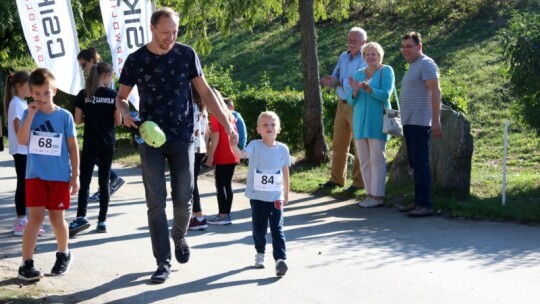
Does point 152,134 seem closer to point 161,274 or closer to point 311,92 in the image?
point 161,274

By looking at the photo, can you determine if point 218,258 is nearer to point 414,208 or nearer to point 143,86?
point 143,86

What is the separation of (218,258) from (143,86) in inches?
76.1

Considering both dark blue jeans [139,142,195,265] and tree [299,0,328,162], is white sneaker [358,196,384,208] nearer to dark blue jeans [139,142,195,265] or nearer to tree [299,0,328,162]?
tree [299,0,328,162]

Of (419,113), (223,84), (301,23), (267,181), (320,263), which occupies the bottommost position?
(320,263)

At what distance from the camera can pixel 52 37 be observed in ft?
45.4

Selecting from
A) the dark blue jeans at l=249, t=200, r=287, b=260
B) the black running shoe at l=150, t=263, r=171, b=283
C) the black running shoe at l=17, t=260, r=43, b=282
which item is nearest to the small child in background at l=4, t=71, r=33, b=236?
the black running shoe at l=17, t=260, r=43, b=282

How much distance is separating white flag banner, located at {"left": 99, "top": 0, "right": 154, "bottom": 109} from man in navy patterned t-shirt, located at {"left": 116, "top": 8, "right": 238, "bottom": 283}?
584 centimetres

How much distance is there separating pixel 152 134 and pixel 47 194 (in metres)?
1.36

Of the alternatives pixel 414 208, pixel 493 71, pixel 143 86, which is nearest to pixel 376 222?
pixel 414 208

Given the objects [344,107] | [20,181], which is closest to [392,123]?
[344,107]

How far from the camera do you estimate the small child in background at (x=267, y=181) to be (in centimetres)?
791

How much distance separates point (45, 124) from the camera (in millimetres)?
7910

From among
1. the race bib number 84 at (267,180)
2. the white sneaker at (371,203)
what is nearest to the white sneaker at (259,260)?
the race bib number 84 at (267,180)

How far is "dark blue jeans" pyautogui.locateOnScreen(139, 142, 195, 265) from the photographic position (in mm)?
7407
